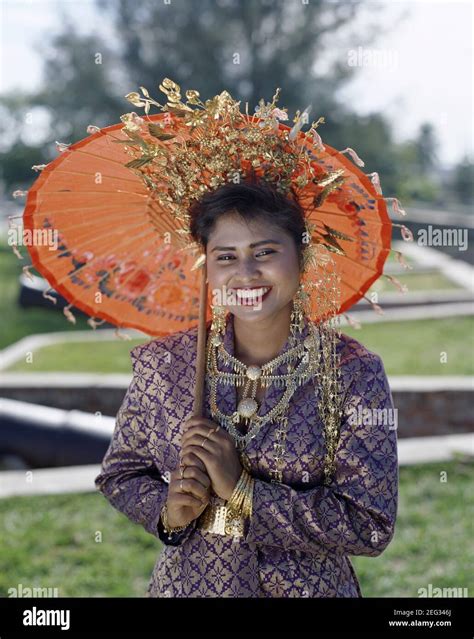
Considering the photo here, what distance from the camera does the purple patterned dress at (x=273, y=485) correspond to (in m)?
2.14

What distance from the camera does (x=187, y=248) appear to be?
2.57 meters

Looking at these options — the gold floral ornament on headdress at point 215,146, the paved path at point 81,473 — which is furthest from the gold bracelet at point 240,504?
the paved path at point 81,473

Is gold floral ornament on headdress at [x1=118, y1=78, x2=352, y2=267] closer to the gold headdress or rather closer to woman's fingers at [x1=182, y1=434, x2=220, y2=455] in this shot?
the gold headdress

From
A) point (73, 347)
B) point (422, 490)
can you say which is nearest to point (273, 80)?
point (73, 347)

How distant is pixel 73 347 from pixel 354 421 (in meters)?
8.25

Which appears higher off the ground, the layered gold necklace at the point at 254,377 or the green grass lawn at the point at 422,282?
the green grass lawn at the point at 422,282

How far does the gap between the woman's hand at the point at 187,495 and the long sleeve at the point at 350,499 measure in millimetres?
141

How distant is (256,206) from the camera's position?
7.30 feet

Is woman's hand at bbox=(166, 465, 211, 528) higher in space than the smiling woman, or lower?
lower

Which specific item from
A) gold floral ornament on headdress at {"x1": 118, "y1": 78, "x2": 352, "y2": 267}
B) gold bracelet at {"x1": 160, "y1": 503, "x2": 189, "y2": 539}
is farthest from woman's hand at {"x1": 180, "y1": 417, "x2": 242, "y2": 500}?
gold floral ornament on headdress at {"x1": 118, "y1": 78, "x2": 352, "y2": 267}

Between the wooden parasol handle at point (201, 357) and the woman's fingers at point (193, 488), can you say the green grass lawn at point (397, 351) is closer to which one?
the wooden parasol handle at point (201, 357)

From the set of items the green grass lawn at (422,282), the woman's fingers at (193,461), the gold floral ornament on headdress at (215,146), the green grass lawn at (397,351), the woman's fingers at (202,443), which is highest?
the green grass lawn at (422,282)

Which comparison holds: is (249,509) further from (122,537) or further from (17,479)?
(17,479)

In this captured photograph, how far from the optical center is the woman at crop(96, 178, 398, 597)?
2143mm
